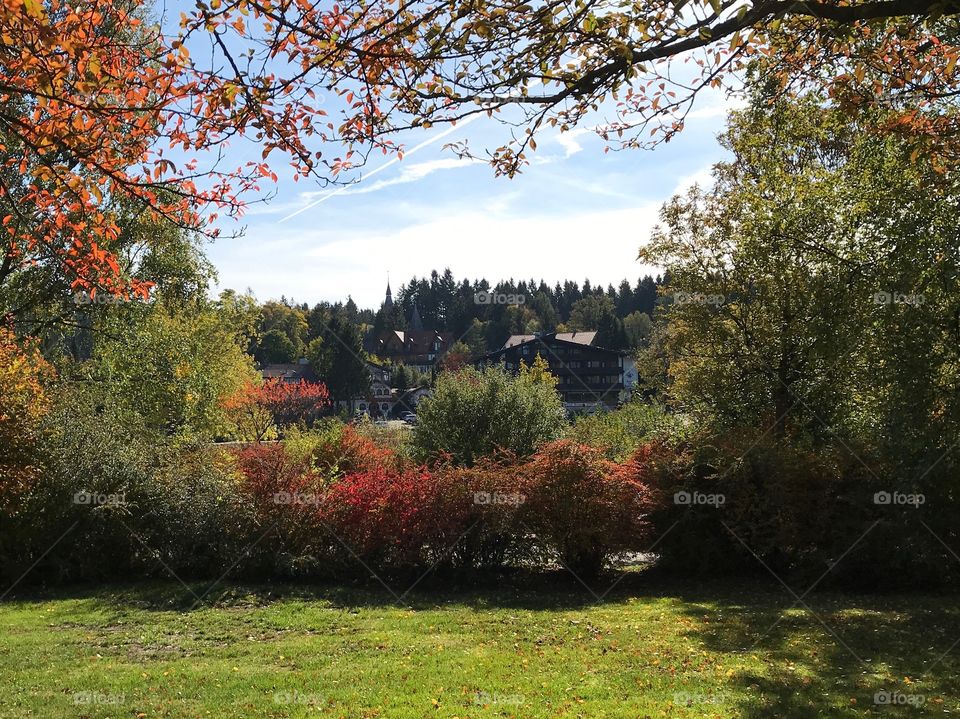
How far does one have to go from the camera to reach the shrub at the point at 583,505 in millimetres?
13000

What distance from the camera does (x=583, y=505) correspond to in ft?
42.7

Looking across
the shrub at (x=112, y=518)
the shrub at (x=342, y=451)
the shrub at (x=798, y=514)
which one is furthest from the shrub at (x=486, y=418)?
the shrub at (x=112, y=518)

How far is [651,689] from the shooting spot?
6699mm

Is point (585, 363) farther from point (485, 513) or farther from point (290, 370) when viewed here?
point (485, 513)

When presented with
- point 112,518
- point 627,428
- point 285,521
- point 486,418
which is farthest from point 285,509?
point 627,428

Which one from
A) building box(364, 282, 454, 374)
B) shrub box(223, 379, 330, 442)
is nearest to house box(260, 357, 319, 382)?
building box(364, 282, 454, 374)

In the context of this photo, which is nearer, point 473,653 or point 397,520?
point 473,653

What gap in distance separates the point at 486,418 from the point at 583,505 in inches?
326

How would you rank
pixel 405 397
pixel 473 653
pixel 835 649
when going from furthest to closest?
pixel 405 397 < pixel 835 649 < pixel 473 653

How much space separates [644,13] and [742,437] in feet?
33.7

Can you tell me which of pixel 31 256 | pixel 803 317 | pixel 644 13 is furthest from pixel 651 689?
pixel 31 256

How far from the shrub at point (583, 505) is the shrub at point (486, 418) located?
741 cm

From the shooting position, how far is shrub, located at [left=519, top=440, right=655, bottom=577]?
13000 millimetres

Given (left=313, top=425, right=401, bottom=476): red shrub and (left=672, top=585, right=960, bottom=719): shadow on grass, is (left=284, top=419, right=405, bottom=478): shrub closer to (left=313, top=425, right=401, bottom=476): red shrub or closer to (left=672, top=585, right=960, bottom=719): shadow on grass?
(left=313, top=425, right=401, bottom=476): red shrub
